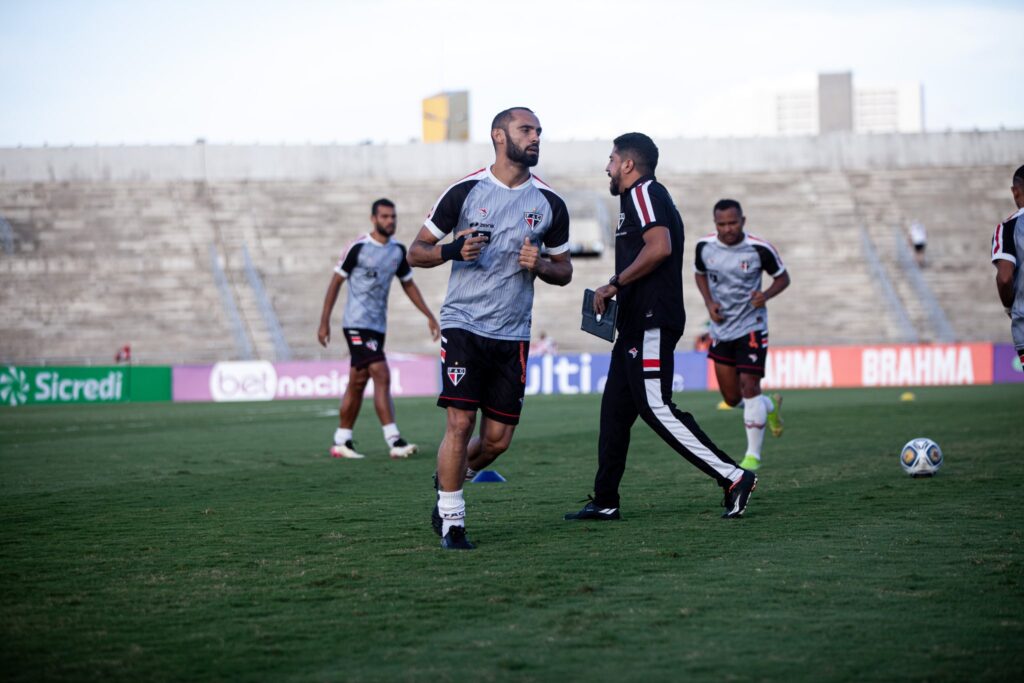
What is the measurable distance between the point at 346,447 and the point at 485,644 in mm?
7872

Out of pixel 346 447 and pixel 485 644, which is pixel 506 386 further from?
pixel 346 447

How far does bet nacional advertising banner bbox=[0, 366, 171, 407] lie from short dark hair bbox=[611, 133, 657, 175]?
24373mm

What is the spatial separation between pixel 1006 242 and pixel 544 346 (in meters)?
27.9

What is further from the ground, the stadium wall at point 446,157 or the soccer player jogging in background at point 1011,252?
the stadium wall at point 446,157

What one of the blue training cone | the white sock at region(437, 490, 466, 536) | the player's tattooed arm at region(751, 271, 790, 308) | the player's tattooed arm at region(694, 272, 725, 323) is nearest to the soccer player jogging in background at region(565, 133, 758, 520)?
the white sock at region(437, 490, 466, 536)

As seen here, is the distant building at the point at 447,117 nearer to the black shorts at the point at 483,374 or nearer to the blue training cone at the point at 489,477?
the blue training cone at the point at 489,477

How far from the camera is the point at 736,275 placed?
10.2 m

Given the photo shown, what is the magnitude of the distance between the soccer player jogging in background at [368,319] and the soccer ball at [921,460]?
15.4 ft

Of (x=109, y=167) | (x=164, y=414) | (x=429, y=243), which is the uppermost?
(x=109, y=167)

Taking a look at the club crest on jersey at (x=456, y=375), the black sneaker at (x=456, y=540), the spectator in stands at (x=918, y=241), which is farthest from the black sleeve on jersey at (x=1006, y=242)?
the spectator in stands at (x=918, y=241)

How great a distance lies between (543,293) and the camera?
40.3 m

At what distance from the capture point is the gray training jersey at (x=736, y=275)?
33.2 ft

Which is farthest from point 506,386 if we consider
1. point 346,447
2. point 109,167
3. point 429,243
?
point 109,167

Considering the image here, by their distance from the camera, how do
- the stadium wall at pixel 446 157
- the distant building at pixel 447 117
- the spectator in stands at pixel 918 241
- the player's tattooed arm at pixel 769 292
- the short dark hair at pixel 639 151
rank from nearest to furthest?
the short dark hair at pixel 639 151, the player's tattooed arm at pixel 769 292, the spectator in stands at pixel 918 241, the stadium wall at pixel 446 157, the distant building at pixel 447 117
